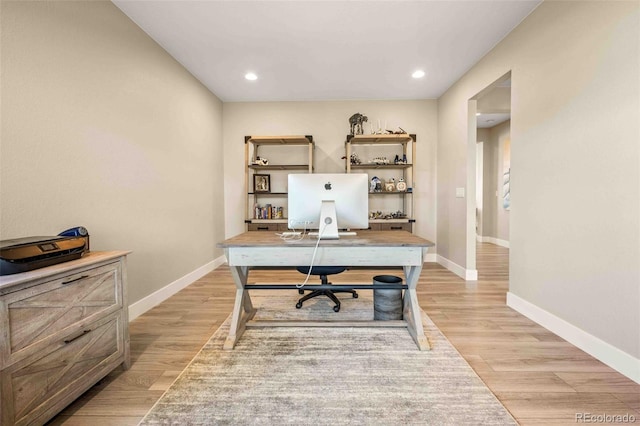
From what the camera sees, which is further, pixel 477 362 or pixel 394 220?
pixel 394 220

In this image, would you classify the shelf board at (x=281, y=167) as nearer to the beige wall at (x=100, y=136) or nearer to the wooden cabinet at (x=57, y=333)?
the beige wall at (x=100, y=136)

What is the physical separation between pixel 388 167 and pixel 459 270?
5.97 ft

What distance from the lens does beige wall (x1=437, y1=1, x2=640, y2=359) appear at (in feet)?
5.05

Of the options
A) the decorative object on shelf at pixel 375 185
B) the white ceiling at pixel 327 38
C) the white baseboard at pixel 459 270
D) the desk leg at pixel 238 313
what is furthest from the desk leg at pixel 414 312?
the decorative object on shelf at pixel 375 185

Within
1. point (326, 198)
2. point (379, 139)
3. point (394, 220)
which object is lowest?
point (394, 220)

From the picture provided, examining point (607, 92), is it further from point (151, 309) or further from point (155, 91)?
point (151, 309)

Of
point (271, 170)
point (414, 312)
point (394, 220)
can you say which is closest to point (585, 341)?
point (414, 312)

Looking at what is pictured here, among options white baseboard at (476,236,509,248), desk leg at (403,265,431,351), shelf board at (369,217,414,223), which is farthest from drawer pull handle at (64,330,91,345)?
white baseboard at (476,236,509,248)

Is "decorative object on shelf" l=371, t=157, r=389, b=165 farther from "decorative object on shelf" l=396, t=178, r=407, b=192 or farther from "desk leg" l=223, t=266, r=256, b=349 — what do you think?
"desk leg" l=223, t=266, r=256, b=349

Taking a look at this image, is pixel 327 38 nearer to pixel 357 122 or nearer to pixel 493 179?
pixel 357 122

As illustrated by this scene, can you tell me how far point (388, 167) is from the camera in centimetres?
425

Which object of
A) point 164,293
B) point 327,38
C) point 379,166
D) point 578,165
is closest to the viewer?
point 578,165

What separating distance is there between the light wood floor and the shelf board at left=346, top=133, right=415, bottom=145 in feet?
7.47

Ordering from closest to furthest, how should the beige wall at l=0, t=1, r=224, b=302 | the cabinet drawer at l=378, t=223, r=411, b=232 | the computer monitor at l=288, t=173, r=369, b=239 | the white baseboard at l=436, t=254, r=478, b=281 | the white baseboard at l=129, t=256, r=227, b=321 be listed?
1. the beige wall at l=0, t=1, r=224, b=302
2. the computer monitor at l=288, t=173, r=369, b=239
3. the white baseboard at l=129, t=256, r=227, b=321
4. the white baseboard at l=436, t=254, r=478, b=281
5. the cabinet drawer at l=378, t=223, r=411, b=232
